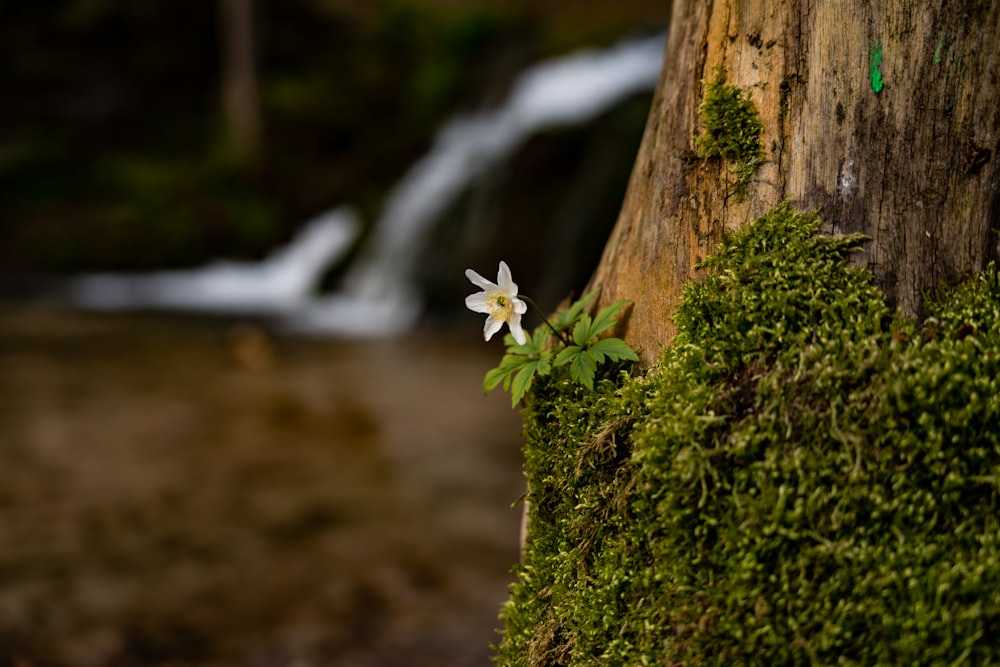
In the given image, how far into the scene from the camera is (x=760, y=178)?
1771 mm

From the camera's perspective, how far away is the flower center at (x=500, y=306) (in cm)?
194

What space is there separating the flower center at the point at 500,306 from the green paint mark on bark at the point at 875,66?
2.93 feet

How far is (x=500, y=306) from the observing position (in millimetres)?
1946

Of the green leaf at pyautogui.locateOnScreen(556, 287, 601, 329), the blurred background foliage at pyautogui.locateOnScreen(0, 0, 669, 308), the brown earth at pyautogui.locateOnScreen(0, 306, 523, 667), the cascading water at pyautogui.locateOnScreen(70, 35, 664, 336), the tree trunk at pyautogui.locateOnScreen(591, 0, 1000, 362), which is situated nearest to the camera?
the tree trunk at pyautogui.locateOnScreen(591, 0, 1000, 362)

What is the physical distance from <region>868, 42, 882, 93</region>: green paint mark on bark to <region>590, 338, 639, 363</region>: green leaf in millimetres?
731

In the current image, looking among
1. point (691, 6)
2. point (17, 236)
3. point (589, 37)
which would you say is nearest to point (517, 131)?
→ point (589, 37)

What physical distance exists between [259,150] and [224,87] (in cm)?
281

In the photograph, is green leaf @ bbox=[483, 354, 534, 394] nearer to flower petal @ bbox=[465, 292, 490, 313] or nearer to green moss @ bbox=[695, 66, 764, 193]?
flower petal @ bbox=[465, 292, 490, 313]

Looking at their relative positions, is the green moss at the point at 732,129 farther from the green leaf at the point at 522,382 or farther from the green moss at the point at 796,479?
the green leaf at the point at 522,382

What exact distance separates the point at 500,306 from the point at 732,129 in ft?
2.12

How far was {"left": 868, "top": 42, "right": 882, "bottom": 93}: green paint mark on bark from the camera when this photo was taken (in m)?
1.69

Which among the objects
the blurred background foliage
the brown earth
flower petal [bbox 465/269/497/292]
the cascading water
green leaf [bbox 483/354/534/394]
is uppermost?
the blurred background foliage

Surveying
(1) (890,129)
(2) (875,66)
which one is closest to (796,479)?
(1) (890,129)

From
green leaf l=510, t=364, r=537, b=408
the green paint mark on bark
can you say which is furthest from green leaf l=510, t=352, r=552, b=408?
the green paint mark on bark
